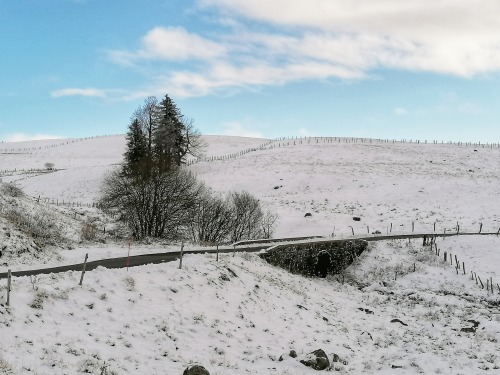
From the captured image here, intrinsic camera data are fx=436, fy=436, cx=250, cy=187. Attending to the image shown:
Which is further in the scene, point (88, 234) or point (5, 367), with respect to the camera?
point (88, 234)

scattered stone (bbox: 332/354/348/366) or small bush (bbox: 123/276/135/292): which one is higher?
small bush (bbox: 123/276/135/292)

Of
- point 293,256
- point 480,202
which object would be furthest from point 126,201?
point 480,202

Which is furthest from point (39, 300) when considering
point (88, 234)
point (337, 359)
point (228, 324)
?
point (88, 234)

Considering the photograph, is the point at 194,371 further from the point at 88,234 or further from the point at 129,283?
the point at 88,234

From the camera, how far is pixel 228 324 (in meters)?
17.2

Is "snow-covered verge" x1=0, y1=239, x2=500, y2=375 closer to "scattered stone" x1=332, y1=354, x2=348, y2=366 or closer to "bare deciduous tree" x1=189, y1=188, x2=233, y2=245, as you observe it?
"scattered stone" x1=332, y1=354, x2=348, y2=366

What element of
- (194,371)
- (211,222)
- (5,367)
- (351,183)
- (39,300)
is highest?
(351,183)

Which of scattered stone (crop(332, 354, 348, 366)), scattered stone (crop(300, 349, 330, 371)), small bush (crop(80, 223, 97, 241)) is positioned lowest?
scattered stone (crop(332, 354, 348, 366))

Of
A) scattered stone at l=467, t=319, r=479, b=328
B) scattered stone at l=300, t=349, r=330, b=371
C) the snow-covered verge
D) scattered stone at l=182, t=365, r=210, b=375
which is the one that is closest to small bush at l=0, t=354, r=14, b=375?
the snow-covered verge

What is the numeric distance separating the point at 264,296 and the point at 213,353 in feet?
24.0

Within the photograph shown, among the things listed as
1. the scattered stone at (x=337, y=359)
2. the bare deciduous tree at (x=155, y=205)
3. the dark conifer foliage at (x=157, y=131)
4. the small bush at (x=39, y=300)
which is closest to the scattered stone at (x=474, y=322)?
the scattered stone at (x=337, y=359)

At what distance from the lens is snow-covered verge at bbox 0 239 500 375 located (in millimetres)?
12461

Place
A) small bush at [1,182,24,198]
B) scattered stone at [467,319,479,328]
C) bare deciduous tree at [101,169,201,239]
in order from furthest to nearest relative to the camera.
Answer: bare deciduous tree at [101,169,201,239], small bush at [1,182,24,198], scattered stone at [467,319,479,328]

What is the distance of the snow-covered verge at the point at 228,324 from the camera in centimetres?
1246
